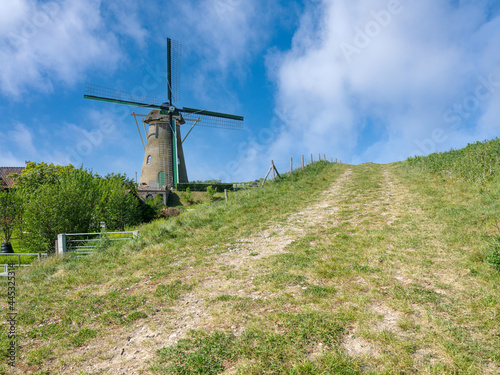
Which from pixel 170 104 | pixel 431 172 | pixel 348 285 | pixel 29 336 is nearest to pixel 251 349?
pixel 348 285

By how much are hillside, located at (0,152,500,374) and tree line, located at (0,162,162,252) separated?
984 cm

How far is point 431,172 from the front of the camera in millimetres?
20312

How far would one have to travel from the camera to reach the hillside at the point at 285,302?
3.63 metres

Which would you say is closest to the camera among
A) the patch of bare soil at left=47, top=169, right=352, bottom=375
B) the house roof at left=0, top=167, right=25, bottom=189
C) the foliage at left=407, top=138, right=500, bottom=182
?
the patch of bare soil at left=47, top=169, right=352, bottom=375

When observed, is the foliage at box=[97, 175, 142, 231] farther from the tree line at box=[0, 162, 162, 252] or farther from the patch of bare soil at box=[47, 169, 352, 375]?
the patch of bare soil at box=[47, 169, 352, 375]

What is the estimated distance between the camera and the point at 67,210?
1883cm

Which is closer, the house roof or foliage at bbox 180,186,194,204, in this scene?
foliage at bbox 180,186,194,204

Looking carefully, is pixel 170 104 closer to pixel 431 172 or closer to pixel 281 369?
pixel 431 172

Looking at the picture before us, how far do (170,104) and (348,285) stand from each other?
40.7 meters

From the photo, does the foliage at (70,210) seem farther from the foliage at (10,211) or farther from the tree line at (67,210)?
the foliage at (10,211)

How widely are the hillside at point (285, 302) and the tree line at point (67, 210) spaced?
984 cm

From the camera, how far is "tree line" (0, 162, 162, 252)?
18.0 metres

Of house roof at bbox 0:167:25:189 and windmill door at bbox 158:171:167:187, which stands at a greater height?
house roof at bbox 0:167:25:189

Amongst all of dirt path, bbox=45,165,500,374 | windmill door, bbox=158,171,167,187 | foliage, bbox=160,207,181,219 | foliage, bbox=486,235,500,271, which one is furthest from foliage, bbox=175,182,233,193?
foliage, bbox=486,235,500,271
